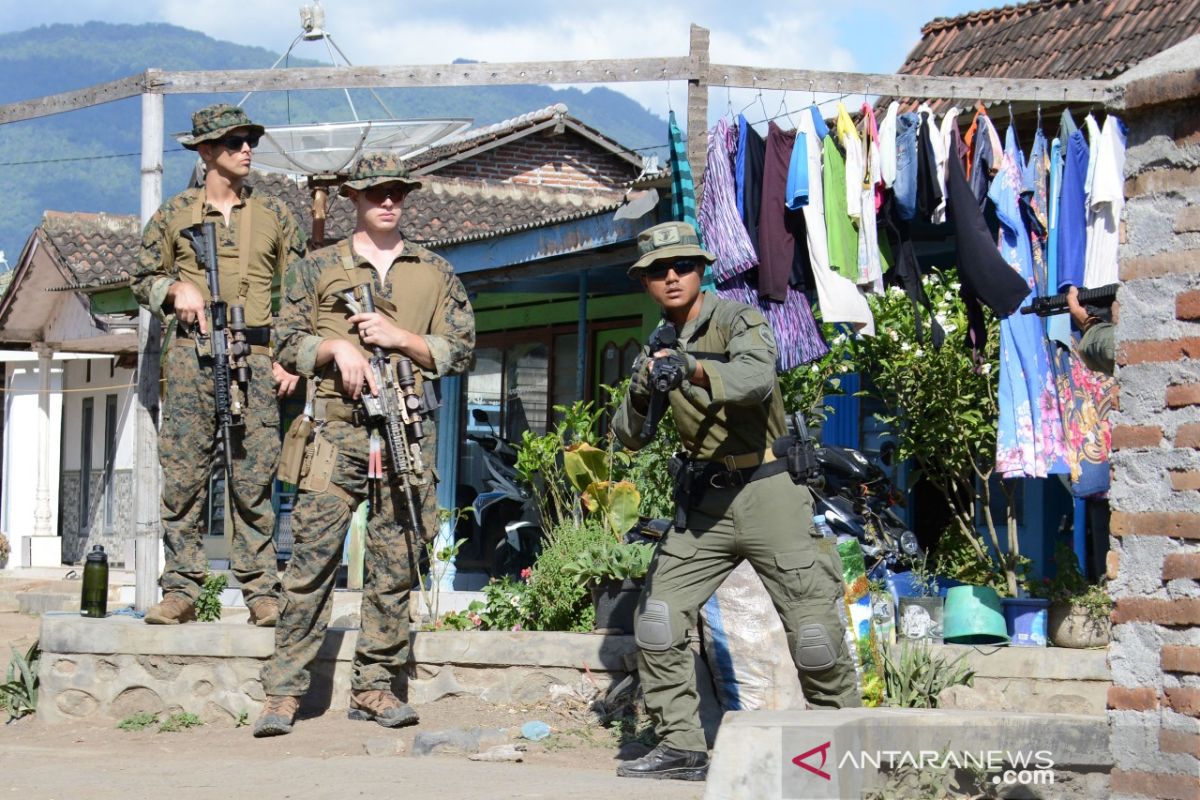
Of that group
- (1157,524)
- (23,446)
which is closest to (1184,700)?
(1157,524)

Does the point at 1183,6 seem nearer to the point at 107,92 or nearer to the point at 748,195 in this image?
the point at 748,195

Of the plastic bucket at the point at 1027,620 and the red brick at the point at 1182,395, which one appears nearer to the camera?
the red brick at the point at 1182,395

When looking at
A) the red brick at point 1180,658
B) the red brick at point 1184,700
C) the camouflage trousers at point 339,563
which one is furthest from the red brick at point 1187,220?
the camouflage trousers at point 339,563

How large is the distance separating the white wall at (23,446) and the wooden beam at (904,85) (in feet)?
56.5

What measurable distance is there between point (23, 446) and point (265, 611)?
18421 mm

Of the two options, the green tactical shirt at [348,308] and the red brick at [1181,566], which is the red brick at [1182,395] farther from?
the green tactical shirt at [348,308]

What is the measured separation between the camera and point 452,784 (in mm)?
5684

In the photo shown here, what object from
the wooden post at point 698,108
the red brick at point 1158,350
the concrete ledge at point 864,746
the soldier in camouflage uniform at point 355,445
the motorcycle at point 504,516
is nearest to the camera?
the concrete ledge at point 864,746

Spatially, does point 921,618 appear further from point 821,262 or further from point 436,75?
A: point 436,75

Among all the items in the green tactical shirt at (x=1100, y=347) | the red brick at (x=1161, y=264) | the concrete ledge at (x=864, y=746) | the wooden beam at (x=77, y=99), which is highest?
the wooden beam at (x=77, y=99)

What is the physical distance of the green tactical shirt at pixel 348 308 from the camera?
21.9ft

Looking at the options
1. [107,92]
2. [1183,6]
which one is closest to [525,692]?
→ [107,92]

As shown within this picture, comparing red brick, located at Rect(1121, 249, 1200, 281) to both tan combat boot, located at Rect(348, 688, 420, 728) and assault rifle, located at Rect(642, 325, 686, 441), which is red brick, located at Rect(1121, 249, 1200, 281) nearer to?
assault rifle, located at Rect(642, 325, 686, 441)

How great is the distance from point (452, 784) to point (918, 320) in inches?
151
